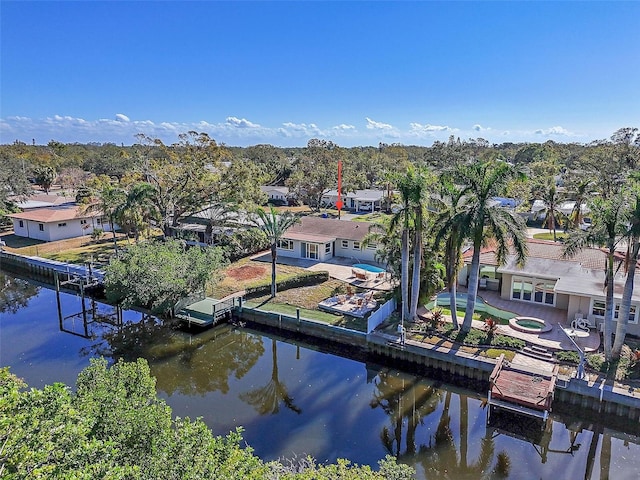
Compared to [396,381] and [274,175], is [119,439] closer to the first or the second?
[396,381]

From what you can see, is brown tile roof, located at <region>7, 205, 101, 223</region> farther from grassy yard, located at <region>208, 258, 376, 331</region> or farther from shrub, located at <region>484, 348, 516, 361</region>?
shrub, located at <region>484, 348, 516, 361</region>

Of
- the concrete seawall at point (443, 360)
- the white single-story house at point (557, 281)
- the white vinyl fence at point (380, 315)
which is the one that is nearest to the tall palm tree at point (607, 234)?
the concrete seawall at point (443, 360)

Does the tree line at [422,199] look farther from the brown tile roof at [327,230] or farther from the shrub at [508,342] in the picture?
the brown tile roof at [327,230]

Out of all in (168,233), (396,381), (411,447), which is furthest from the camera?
(168,233)

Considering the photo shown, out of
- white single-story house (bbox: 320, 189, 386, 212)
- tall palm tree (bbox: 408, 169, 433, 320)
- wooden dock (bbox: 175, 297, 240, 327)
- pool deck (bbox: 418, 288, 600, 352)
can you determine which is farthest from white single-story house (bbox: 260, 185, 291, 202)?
tall palm tree (bbox: 408, 169, 433, 320)

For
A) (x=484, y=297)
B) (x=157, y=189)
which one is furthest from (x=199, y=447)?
(x=157, y=189)

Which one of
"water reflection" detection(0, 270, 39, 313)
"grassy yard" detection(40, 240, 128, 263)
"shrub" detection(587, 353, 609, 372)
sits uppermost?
"grassy yard" detection(40, 240, 128, 263)

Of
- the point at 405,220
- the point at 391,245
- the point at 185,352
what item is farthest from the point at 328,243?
the point at 185,352
